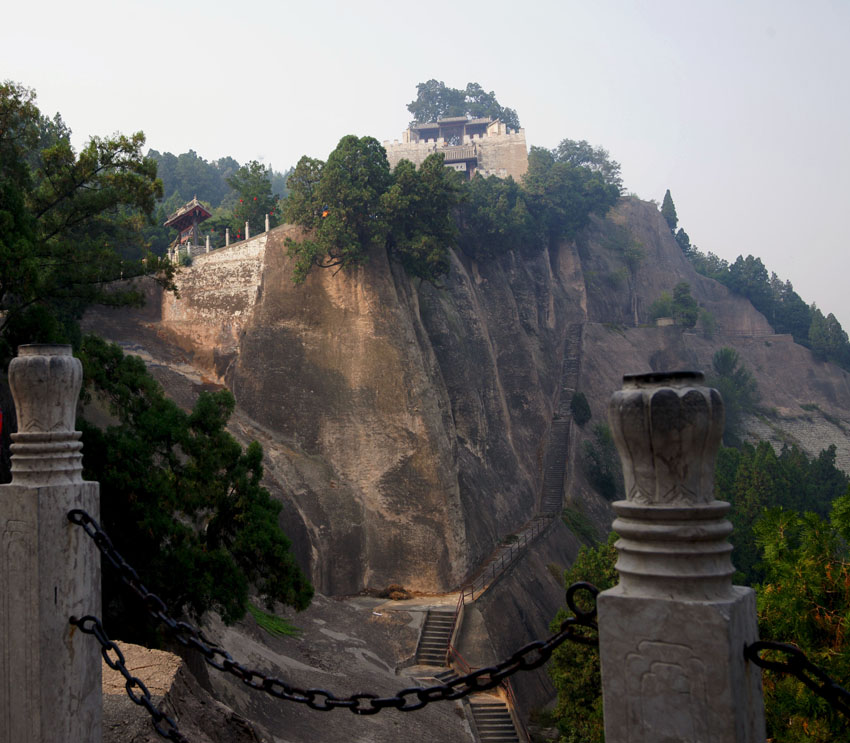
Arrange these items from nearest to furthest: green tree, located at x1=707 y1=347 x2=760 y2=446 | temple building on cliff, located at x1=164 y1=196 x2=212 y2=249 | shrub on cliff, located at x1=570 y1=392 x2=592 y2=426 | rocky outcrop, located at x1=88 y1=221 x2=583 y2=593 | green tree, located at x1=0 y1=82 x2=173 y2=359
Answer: green tree, located at x1=0 y1=82 x2=173 y2=359 < rocky outcrop, located at x1=88 y1=221 x2=583 y2=593 < temple building on cliff, located at x1=164 y1=196 x2=212 y2=249 < shrub on cliff, located at x1=570 y1=392 x2=592 y2=426 < green tree, located at x1=707 y1=347 x2=760 y2=446

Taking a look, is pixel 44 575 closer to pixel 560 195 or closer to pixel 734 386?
pixel 560 195

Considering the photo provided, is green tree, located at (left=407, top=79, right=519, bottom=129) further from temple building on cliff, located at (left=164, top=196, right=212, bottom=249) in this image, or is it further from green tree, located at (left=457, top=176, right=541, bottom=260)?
temple building on cliff, located at (left=164, top=196, right=212, bottom=249)

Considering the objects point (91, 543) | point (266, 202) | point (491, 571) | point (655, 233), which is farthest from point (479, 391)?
point (655, 233)

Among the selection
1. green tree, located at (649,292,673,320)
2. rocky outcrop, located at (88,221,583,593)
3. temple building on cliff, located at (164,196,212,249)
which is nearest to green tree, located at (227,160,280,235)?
temple building on cliff, located at (164,196,212,249)

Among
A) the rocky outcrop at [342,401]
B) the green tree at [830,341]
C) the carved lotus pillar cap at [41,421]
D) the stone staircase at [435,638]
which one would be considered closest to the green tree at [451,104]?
the green tree at [830,341]

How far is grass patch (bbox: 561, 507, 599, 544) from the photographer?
28.2m

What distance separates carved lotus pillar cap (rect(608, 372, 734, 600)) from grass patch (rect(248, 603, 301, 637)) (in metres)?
13.8

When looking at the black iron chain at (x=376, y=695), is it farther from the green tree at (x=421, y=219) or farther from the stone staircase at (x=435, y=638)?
the green tree at (x=421, y=219)

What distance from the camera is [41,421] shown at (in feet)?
12.7

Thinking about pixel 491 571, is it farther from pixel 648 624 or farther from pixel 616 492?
pixel 648 624

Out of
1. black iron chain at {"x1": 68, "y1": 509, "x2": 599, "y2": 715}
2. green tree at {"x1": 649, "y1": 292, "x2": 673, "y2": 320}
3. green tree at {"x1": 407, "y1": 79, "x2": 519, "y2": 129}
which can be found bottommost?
black iron chain at {"x1": 68, "y1": 509, "x2": 599, "y2": 715}

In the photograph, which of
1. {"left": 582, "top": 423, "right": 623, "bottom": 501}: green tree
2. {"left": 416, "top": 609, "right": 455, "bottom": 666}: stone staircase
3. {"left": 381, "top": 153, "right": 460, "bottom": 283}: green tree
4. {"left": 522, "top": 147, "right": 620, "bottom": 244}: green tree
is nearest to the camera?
{"left": 416, "top": 609, "right": 455, "bottom": 666}: stone staircase

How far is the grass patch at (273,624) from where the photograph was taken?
15531mm

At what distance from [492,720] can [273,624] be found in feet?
15.4
